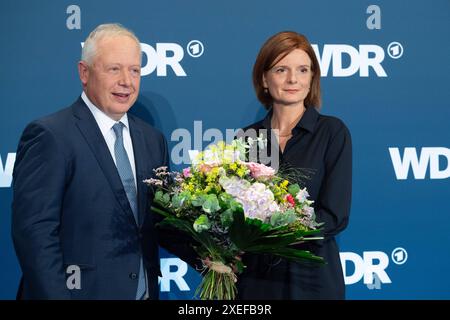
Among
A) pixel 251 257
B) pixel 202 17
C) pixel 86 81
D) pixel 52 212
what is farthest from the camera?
pixel 202 17

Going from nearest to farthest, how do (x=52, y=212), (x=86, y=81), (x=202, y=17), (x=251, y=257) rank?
(x=52, y=212)
(x=86, y=81)
(x=251, y=257)
(x=202, y=17)

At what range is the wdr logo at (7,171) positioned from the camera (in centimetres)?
369

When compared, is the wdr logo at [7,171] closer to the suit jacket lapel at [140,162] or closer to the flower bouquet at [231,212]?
the suit jacket lapel at [140,162]

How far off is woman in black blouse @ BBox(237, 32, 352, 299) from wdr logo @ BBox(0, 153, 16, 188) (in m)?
1.46

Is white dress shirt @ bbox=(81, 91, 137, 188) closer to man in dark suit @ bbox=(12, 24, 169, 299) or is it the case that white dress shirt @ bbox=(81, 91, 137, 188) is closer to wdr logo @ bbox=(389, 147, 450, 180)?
man in dark suit @ bbox=(12, 24, 169, 299)

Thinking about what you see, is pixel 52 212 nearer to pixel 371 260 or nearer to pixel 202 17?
pixel 202 17

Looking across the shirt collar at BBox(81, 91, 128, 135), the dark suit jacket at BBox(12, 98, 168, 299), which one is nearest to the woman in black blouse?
the dark suit jacket at BBox(12, 98, 168, 299)

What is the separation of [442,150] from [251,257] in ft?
5.23

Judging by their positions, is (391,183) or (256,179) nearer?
(256,179)

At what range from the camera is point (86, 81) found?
2881 mm

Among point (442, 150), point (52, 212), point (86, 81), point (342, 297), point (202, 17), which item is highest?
point (202, 17)

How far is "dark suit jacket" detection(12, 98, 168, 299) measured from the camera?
8.32 ft

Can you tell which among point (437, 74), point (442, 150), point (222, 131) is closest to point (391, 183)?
point (442, 150)

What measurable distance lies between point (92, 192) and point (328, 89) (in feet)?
5.87
